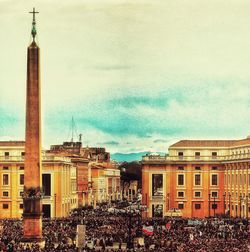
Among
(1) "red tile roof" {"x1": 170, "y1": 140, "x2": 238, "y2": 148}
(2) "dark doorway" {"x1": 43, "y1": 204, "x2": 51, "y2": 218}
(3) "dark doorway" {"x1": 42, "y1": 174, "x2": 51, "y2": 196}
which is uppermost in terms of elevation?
(1) "red tile roof" {"x1": 170, "y1": 140, "x2": 238, "y2": 148}

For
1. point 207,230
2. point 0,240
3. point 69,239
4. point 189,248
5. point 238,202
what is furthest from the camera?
point 238,202

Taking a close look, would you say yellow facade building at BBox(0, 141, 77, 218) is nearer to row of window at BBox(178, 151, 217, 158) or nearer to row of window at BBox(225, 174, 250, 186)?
row of window at BBox(178, 151, 217, 158)

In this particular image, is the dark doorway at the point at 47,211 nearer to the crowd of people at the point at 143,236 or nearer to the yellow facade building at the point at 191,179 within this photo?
the yellow facade building at the point at 191,179

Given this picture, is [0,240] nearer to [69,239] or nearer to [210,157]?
[69,239]

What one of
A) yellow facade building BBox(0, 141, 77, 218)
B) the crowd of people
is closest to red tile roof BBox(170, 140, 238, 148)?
yellow facade building BBox(0, 141, 77, 218)

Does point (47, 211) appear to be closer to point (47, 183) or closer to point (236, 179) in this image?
point (47, 183)

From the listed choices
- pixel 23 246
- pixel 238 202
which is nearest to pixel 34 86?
pixel 23 246

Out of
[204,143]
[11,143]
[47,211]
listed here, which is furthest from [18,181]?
[204,143]
